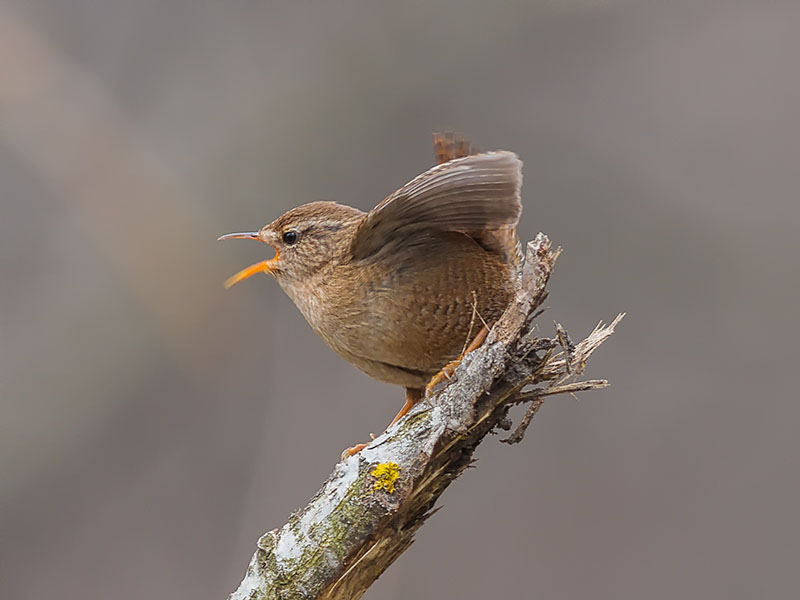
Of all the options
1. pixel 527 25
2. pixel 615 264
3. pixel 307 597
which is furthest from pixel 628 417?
pixel 307 597

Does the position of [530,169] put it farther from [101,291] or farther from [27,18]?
[27,18]

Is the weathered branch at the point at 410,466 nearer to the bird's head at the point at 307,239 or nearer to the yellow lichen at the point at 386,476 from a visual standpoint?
the yellow lichen at the point at 386,476

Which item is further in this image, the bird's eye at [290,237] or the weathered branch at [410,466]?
the bird's eye at [290,237]

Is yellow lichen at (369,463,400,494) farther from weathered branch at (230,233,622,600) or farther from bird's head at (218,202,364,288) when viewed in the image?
bird's head at (218,202,364,288)

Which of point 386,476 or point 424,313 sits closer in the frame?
point 386,476

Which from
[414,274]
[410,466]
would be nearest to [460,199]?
[414,274]

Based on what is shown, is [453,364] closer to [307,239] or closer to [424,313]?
[424,313]

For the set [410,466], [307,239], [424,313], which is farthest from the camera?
[307,239]

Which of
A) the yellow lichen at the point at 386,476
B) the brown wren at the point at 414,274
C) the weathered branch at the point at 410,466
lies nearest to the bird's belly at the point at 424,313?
the brown wren at the point at 414,274
